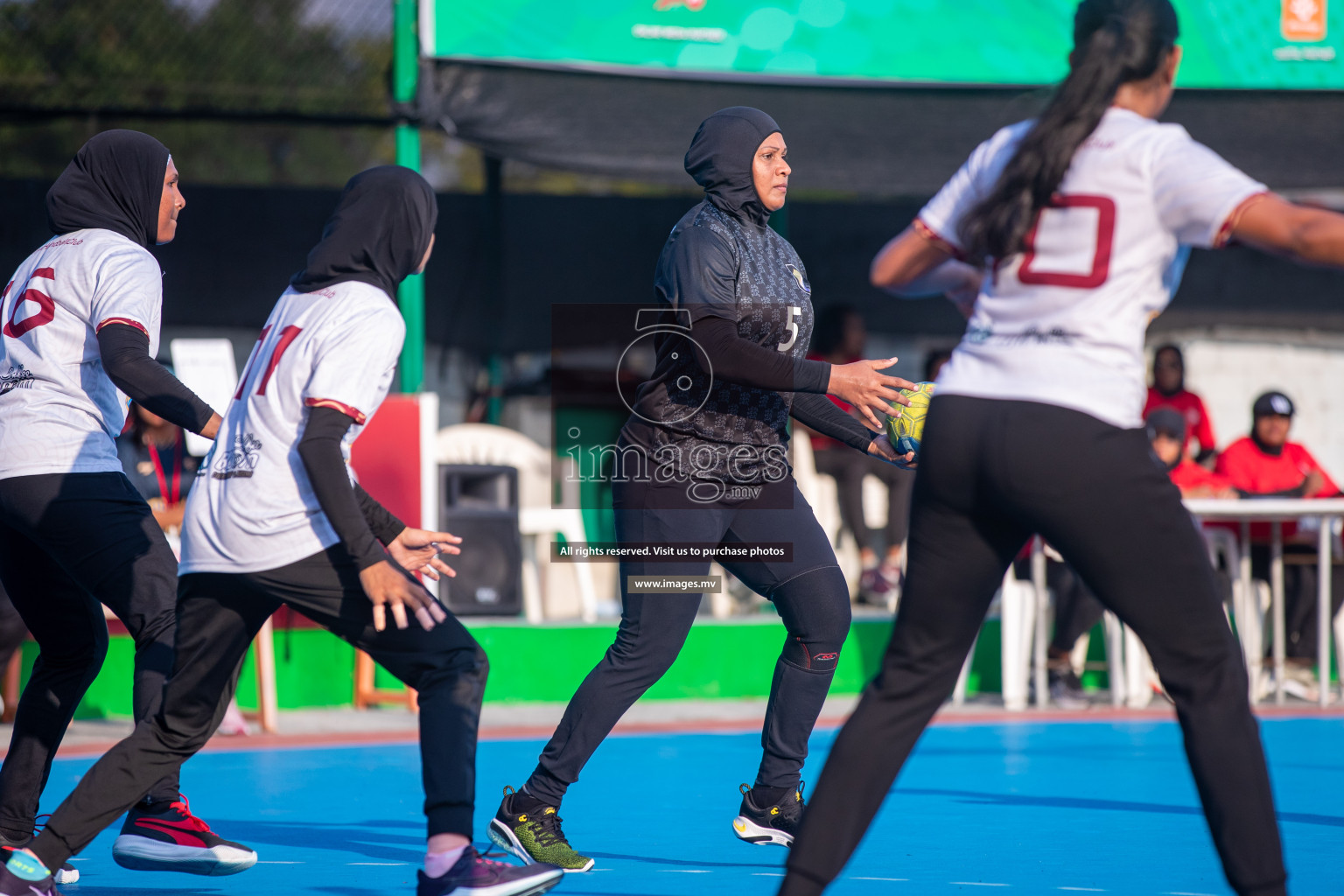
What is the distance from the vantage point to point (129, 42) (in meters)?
9.98

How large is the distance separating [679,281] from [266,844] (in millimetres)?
2106

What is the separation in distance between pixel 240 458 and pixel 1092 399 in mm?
1770

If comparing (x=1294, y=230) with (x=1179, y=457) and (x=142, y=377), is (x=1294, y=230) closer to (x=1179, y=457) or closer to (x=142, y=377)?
(x=142, y=377)

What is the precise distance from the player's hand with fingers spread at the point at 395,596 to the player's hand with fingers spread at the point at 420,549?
0.09 m

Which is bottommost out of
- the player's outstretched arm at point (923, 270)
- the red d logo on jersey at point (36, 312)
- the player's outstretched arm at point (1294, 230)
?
the red d logo on jersey at point (36, 312)

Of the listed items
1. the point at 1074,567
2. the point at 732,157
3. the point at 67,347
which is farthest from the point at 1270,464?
the point at 67,347

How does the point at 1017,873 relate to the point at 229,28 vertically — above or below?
below

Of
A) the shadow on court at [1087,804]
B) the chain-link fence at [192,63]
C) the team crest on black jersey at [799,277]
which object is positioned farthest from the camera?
the chain-link fence at [192,63]

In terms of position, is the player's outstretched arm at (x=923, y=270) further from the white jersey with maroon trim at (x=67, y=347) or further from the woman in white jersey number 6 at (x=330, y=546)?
the white jersey with maroon trim at (x=67, y=347)

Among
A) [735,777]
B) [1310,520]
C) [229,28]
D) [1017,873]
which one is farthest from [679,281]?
[229,28]

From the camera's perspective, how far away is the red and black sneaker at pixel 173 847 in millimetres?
3674

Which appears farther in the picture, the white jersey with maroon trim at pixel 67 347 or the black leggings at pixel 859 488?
the black leggings at pixel 859 488

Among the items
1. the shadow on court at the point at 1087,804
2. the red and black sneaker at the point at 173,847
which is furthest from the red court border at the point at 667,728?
the red and black sneaker at the point at 173,847

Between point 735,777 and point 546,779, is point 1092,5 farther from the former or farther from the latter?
point 735,777
